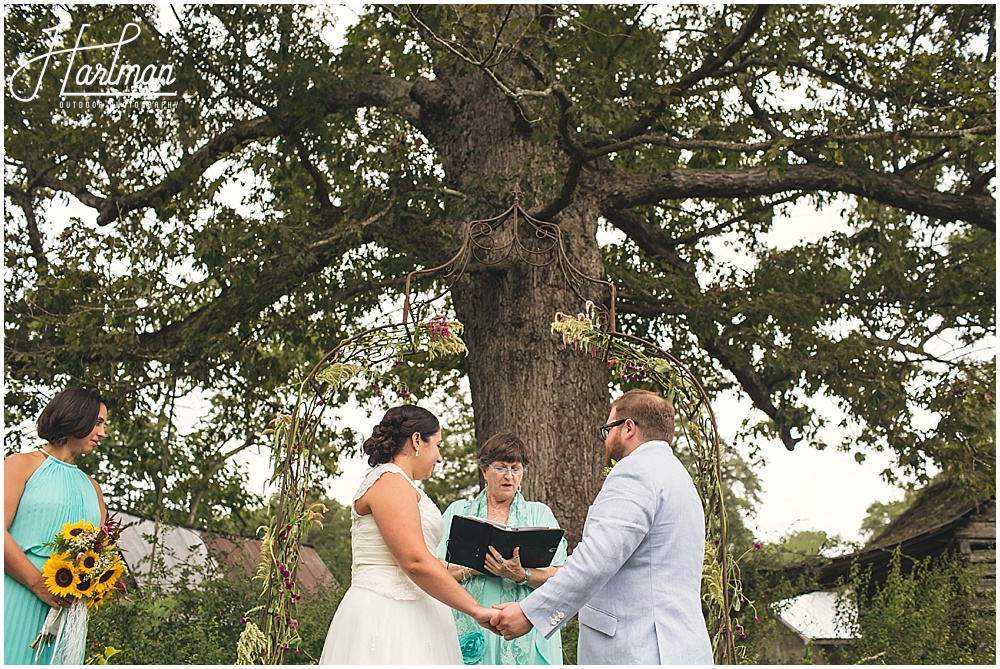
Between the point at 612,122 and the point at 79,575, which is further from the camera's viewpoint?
the point at 612,122

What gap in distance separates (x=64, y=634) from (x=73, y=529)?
48cm

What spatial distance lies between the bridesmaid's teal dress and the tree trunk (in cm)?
379

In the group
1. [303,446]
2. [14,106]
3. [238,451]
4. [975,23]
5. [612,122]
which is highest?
[975,23]

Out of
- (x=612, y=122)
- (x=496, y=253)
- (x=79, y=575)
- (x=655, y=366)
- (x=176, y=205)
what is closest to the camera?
(x=79, y=575)

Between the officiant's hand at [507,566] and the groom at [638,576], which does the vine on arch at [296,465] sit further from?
the groom at [638,576]

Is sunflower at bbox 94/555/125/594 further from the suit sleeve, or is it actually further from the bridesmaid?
the suit sleeve

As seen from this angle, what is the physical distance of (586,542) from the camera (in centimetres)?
348

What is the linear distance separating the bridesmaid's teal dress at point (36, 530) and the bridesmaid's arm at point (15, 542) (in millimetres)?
34

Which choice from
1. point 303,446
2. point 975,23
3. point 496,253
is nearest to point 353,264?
point 496,253

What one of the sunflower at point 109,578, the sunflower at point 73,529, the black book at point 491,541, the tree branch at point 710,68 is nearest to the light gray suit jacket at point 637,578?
the black book at point 491,541

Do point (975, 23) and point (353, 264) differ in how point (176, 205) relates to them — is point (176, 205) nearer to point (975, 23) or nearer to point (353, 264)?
point (353, 264)

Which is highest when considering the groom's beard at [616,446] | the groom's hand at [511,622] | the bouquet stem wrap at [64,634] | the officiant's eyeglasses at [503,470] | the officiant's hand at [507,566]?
the officiant's eyeglasses at [503,470]

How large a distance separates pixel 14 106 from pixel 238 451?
6524 mm

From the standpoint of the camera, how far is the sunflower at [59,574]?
3.93m
